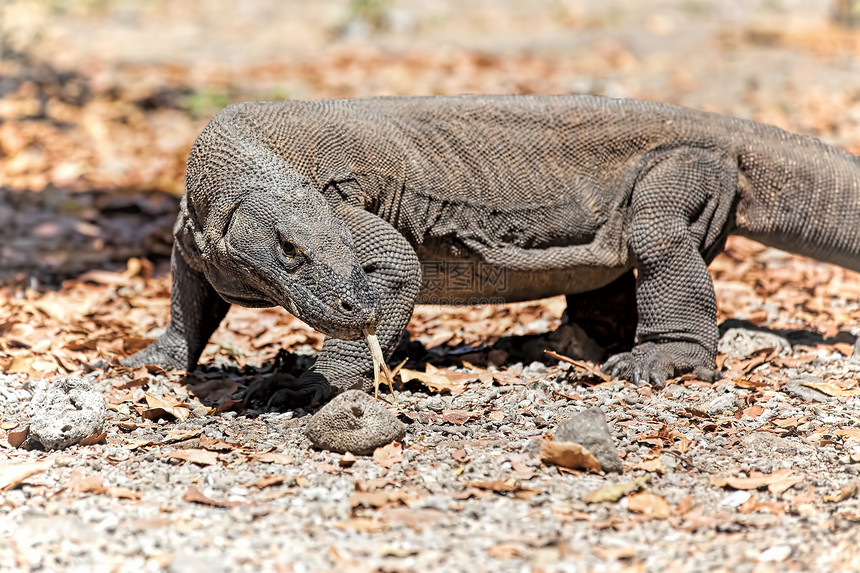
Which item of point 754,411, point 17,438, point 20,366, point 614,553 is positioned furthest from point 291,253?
point 754,411

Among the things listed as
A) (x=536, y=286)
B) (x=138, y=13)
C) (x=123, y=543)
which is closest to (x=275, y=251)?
(x=123, y=543)

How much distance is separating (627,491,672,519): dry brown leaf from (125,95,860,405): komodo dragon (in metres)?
1.51

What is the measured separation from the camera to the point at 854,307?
22.2ft

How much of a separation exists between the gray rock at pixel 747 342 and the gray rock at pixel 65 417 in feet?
11.5

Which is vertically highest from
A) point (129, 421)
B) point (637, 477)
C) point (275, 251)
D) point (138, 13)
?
point (275, 251)

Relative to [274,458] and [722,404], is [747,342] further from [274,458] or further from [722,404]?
[274,458]

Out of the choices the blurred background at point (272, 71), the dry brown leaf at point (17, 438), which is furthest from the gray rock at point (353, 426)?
the blurred background at point (272, 71)

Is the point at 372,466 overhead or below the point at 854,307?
overhead

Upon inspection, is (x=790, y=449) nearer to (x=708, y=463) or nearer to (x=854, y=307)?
(x=708, y=463)

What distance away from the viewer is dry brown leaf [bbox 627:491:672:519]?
11.6ft

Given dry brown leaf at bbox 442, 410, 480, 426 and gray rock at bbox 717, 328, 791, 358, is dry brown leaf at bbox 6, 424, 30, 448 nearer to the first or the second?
dry brown leaf at bbox 442, 410, 480, 426

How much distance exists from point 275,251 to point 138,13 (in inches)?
→ 679

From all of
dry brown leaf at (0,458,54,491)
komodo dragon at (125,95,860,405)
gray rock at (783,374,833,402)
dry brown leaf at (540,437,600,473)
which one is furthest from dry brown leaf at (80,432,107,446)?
gray rock at (783,374,833,402)

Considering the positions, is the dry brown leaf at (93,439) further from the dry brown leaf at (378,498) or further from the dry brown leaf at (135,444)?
the dry brown leaf at (378,498)
